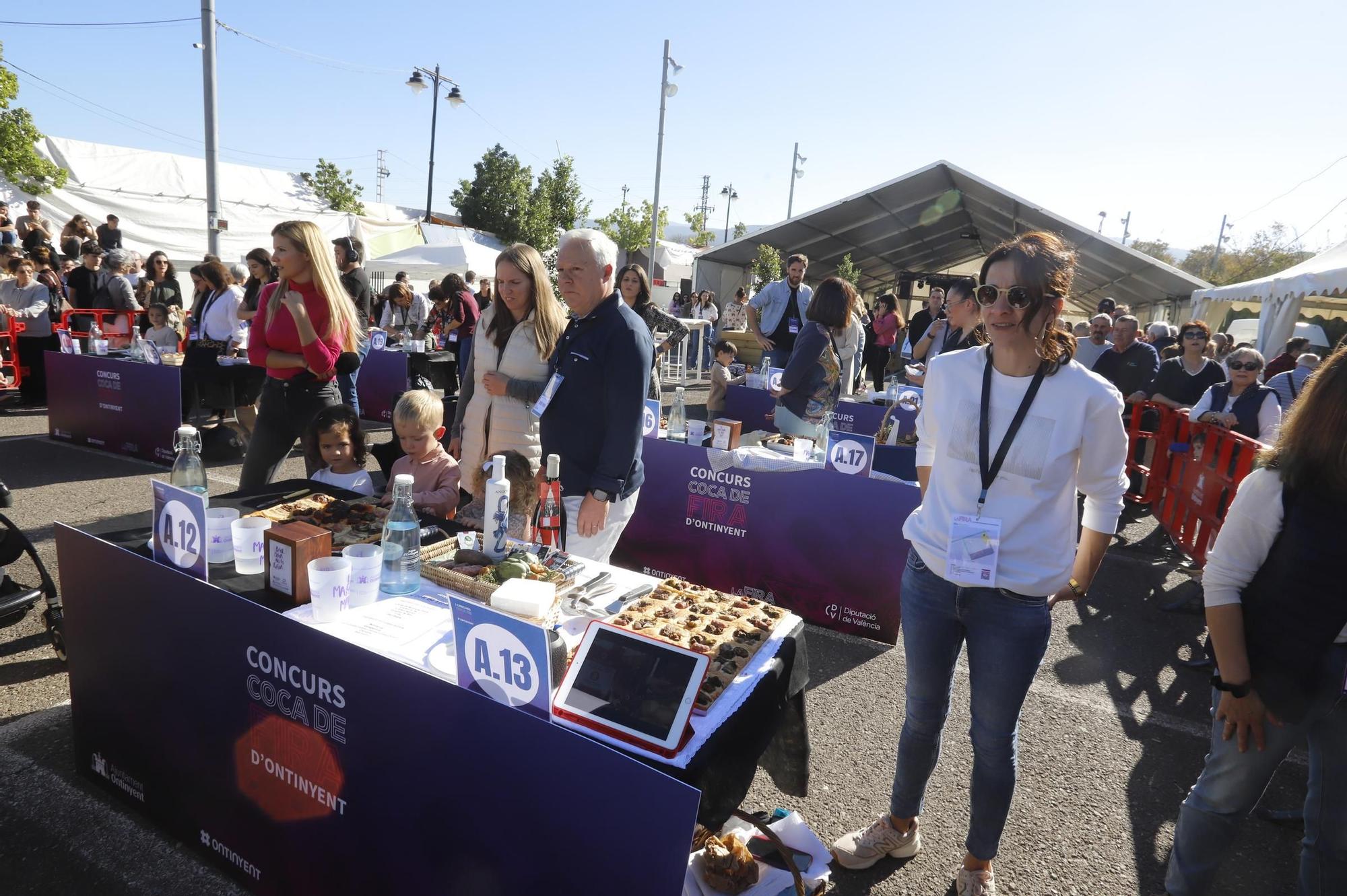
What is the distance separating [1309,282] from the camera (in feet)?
38.1

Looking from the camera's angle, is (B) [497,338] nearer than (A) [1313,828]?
No

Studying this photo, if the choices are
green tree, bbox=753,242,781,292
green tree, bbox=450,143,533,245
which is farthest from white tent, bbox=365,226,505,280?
green tree, bbox=450,143,533,245

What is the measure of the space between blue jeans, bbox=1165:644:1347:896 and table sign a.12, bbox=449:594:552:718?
175cm

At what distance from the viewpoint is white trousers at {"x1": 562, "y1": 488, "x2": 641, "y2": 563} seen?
2801mm

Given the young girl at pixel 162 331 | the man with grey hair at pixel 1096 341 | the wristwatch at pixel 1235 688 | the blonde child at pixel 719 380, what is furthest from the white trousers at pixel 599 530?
the young girl at pixel 162 331

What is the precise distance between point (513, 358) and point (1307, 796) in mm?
3048

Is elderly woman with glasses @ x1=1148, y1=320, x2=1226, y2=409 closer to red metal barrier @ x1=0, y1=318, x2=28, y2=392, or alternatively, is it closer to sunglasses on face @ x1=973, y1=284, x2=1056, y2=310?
sunglasses on face @ x1=973, y1=284, x2=1056, y2=310

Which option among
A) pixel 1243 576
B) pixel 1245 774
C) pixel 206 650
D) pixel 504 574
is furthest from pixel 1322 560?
pixel 206 650

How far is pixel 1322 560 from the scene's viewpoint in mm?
1718

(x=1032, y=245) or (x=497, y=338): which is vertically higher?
(x=1032, y=245)

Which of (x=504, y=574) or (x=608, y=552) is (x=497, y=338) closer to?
(x=608, y=552)

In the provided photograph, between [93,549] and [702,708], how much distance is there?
1.97m

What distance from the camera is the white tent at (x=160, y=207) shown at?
59.5ft

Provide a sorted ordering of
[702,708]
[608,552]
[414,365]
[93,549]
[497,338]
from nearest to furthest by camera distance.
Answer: [702,708], [93,549], [608,552], [497,338], [414,365]
